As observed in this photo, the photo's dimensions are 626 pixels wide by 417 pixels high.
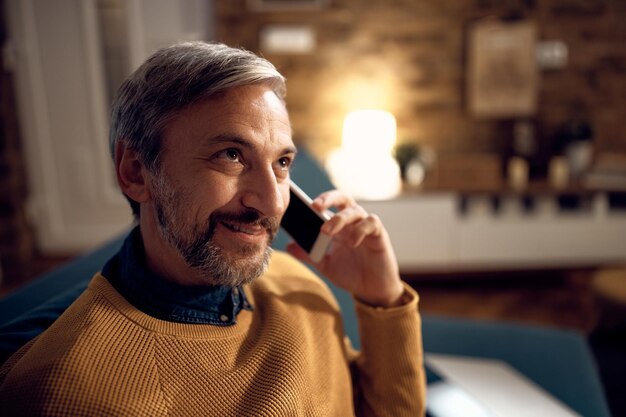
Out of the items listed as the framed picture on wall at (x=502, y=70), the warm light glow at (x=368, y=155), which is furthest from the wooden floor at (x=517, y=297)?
the framed picture on wall at (x=502, y=70)

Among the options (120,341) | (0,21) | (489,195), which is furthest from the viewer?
(0,21)

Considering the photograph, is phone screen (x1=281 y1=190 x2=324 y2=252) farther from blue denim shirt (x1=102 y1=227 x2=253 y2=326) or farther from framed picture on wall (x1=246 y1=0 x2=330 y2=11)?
framed picture on wall (x1=246 y1=0 x2=330 y2=11)

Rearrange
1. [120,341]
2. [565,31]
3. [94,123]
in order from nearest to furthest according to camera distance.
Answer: [120,341]
[565,31]
[94,123]

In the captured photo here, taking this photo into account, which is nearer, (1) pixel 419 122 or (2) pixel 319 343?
(2) pixel 319 343

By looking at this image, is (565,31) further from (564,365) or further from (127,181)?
(127,181)

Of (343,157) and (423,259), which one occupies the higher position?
(343,157)

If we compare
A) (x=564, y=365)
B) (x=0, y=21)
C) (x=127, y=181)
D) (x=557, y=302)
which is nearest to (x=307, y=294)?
(x=127, y=181)

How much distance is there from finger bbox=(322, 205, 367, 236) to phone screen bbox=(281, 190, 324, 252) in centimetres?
5

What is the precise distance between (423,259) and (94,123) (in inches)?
99.7

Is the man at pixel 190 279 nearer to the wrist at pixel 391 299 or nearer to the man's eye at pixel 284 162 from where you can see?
the man's eye at pixel 284 162

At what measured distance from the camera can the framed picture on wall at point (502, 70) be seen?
2936mm

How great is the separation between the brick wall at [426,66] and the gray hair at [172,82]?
2.35 metres

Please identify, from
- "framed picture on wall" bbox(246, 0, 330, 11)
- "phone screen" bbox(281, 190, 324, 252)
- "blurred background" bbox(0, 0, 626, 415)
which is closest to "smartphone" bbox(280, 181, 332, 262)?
"phone screen" bbox(281, 190, 324, 252)

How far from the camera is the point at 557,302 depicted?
9.05ft
